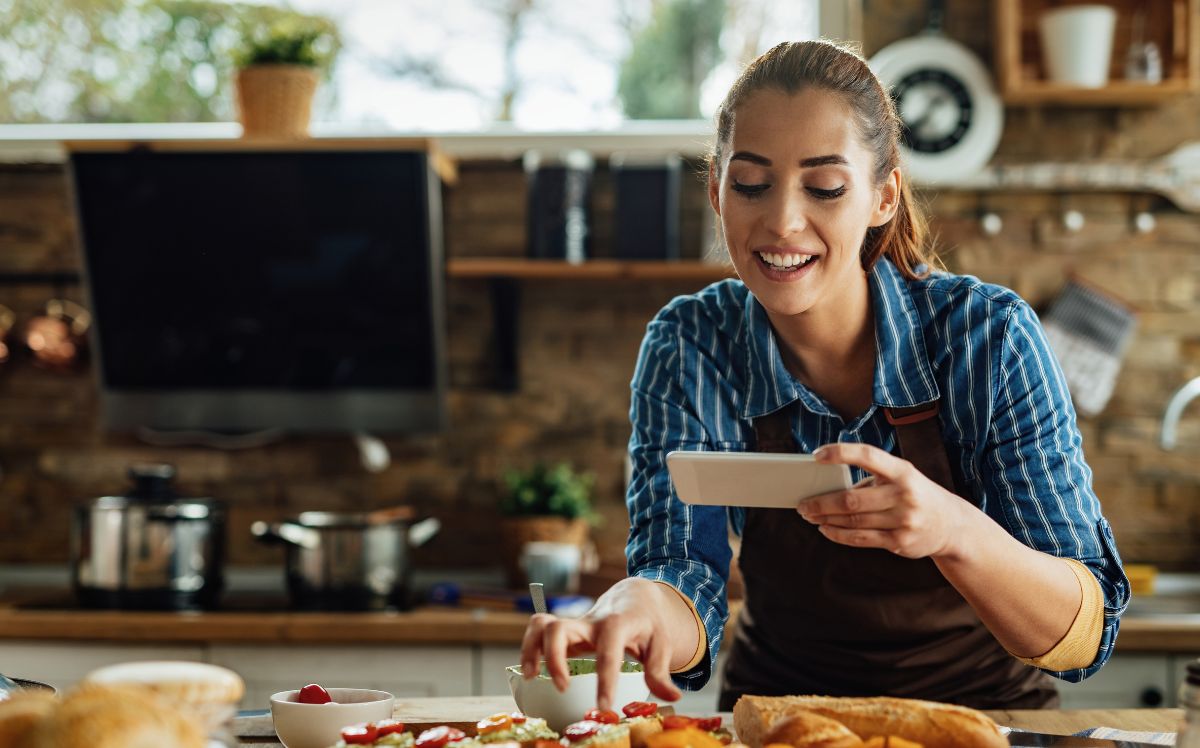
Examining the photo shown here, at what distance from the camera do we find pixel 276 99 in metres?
3.01

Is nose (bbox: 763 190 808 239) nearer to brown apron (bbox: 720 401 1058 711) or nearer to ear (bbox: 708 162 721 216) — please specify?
ear (bbox: 708 162 721 216)

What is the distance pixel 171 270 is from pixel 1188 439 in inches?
107

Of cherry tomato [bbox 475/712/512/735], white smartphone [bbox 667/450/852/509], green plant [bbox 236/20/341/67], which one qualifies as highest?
green plant [bbox 236/20/341/67]

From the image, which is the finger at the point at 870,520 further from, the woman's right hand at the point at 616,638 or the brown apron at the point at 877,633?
the brown apron at the point at 877,633

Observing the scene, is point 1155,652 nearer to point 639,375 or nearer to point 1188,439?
point 1188,439

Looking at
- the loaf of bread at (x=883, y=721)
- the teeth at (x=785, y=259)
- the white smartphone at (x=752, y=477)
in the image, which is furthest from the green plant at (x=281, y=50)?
the loaf of bread at (x=883, y=721)

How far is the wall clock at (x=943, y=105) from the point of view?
308 cm

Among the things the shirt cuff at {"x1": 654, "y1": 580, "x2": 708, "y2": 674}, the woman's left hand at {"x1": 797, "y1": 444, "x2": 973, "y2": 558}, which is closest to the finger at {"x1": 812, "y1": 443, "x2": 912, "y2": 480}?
the woman's left hand at {"x1": 797, "y1": 444, "x2": 973, "y2": 558}

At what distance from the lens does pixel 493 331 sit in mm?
3275

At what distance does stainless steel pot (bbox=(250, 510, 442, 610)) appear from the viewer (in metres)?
2.71

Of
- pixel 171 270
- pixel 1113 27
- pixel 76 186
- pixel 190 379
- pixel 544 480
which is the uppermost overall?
pixel 1113 27

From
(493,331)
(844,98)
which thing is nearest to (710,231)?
(493,331)

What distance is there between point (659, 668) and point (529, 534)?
5.60ft

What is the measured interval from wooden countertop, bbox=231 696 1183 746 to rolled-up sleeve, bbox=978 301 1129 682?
60mm
